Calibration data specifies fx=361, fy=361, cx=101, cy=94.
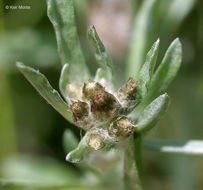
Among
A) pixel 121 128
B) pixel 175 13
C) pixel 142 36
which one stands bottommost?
pixel 121 128

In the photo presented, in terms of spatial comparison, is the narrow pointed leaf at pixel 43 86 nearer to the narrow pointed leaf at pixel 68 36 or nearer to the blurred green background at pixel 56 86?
the narrow pointed leaf at pixel 68 36

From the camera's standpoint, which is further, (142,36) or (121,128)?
(142,36)

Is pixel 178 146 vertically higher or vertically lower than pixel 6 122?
lower

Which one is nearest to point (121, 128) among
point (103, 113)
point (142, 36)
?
point (103, 113)

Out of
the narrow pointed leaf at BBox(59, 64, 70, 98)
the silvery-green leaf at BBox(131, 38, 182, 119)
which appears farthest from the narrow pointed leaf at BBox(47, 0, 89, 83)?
the silvery-green leaf at BBox(131, 38, 182, 119)

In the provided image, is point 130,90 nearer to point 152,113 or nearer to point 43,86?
point 152,113

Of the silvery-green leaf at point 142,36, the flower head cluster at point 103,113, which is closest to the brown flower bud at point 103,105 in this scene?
the flower head cluster at point 103,113

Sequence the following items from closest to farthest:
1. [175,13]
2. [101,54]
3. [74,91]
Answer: [101,54] → [74,91] → [175,13]
